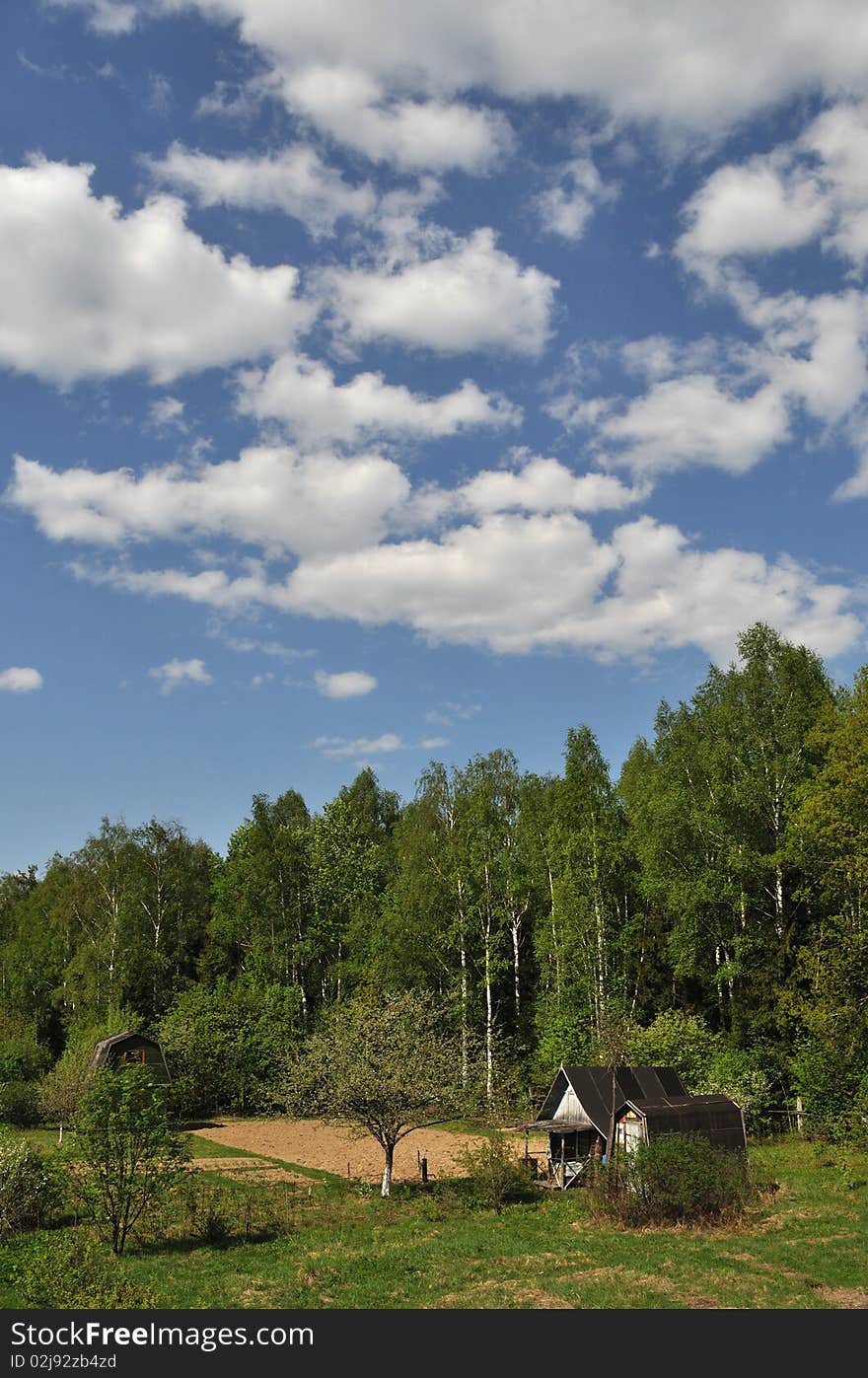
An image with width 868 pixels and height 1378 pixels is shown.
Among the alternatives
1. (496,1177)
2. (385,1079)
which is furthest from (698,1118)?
(385,1079)

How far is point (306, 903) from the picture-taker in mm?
62906

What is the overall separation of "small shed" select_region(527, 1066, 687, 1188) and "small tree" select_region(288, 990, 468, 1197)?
384cm

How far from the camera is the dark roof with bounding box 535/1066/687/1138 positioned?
109 feet

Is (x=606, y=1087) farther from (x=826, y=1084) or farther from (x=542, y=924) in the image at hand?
(x=542, y=924)

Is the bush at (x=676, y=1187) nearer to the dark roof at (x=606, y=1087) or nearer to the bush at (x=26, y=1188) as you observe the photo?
the dark roof at (x=606, y=1087)

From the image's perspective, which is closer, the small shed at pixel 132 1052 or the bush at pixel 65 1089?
the bush at pixel 65 1089

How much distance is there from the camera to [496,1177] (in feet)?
94.6

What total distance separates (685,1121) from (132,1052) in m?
32.0

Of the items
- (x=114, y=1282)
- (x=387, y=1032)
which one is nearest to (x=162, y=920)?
(x=387, y=1032)

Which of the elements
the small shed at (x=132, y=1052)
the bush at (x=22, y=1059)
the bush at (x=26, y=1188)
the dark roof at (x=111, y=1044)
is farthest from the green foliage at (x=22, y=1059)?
the bush at (x=26, y=1188)

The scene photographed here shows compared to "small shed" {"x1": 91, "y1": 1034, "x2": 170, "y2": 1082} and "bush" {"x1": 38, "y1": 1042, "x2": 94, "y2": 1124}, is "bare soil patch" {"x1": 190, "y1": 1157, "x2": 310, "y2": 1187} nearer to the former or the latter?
"bush" {"x1": 38, "y1": 1042, "x2": 94, "y2": 1124}

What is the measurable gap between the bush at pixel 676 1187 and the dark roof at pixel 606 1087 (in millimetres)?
6070

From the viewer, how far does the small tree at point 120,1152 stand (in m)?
24.2
